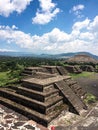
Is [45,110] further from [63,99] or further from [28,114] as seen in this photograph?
[63,99]

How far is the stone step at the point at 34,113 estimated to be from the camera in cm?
1077

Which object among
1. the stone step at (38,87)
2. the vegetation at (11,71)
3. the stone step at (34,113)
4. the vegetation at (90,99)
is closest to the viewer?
the stone step at (34,113)

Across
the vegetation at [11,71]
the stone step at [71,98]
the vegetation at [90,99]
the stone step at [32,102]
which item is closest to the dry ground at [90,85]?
the vegetation at [90,99]

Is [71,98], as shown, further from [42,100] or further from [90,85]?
[90,85]

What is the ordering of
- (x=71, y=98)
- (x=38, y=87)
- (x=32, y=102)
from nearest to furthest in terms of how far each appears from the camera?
1. (x=32, y=102)
2. (x=38, y=87)
3. (x=71, y=98)

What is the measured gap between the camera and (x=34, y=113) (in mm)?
11406

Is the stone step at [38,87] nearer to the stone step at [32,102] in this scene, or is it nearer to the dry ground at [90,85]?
the stone step at [32,102]

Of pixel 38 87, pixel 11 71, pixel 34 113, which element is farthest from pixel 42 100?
pixel 11 71

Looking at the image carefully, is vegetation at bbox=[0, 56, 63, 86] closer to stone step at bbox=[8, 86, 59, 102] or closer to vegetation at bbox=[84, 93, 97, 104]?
stone step at bbox=[8, 86, 59, 102]

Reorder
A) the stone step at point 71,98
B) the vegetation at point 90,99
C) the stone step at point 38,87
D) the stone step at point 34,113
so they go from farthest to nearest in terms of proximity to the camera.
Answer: the vegetation at point 90,99 → the stone step at point 71,98 → the stone step at point 38,87 → the stone step at point 34,113

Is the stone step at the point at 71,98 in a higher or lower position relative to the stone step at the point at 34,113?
higher

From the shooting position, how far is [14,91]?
14742 mm

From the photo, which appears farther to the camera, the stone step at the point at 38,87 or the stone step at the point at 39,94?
A: the stone step at the point at 38,87

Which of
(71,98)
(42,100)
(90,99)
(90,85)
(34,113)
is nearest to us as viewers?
(34,113)
